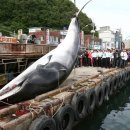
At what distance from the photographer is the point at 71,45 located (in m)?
13.6

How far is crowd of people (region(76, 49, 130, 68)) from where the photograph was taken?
23672mm

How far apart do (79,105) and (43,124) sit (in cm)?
404

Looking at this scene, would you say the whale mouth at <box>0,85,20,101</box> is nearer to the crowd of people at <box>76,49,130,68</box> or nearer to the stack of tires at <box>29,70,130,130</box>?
the stack of tires at <box>29,70,130,130</box>

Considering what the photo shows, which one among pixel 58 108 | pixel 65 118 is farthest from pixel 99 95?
Answer: pixel 58 108

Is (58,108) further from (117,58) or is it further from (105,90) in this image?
(117,58)

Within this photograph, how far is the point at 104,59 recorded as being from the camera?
23750 millimetres

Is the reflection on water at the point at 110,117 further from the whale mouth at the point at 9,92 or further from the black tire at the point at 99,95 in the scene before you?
the whale mouth at the point at 9,92

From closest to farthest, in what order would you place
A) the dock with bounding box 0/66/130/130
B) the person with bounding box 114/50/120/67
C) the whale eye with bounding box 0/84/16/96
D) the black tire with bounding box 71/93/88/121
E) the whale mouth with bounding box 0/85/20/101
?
the dock with bounding box 0/66/130/130
the whale mouth with bounding box 0/85/20/101
the whale eye with bounding box 0/84/16/96
the black tire with bounding box 71/93/88/121
the person with bounding box 114/50/120/67

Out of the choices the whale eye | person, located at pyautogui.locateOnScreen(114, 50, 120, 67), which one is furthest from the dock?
person, located at pyautogui.locateOnScreen(114, 50, 120, 67)

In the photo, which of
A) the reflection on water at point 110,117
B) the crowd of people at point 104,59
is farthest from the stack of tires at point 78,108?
the crowd of people at point 104,59

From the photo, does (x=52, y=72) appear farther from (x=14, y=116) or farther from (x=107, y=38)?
(x=107, y=38)

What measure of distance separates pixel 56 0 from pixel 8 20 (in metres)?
16.0

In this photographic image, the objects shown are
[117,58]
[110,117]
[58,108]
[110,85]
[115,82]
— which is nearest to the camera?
[58,108]

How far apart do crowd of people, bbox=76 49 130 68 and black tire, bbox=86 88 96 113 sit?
9.07 m
